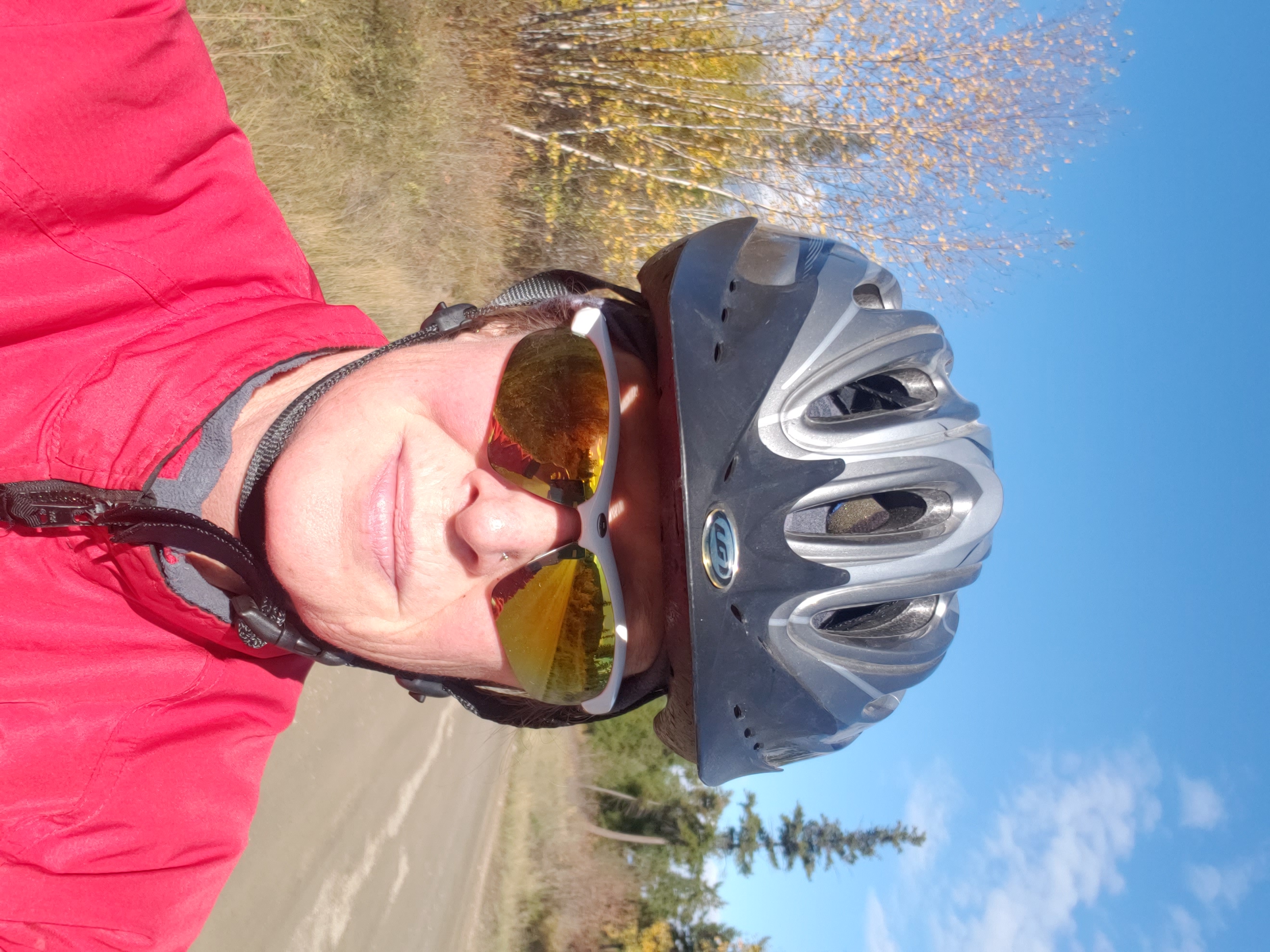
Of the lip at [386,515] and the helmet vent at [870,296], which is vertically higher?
the helmet vent at [870,296]

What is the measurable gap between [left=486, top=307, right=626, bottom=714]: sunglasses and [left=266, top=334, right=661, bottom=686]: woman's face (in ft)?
0.11

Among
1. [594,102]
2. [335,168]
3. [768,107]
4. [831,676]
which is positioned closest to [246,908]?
[831,676]

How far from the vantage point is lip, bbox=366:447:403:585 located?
1.50 m

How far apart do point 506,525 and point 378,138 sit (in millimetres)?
4698

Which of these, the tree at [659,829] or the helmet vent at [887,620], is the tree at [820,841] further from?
the helmet vent at [887,620]

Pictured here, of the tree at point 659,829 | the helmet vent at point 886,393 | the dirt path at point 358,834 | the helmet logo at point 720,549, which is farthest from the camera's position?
the tree at point 659,829

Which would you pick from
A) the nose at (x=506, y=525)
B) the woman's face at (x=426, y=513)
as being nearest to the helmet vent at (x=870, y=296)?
the woman's face at (x=426, y=513)

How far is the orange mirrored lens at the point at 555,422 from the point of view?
1520 millimetres

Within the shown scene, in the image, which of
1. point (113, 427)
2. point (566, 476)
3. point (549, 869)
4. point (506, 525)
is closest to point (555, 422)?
point (566, 476)

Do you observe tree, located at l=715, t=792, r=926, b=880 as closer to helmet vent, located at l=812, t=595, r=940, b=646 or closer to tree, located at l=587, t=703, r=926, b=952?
tree, located at l=587, t=703, r=926, b=952

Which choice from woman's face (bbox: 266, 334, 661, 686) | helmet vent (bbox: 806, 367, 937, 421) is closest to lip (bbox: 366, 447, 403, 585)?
woman's face (bbox: 266, 334, 661, 686)

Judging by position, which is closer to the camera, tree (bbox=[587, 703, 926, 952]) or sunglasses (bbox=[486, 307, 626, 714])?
A: sunglasses (bbox=[486, 307, 626, 714])

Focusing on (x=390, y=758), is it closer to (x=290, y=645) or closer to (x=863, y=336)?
(x=290, y=645)

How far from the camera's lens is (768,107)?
633 cm
